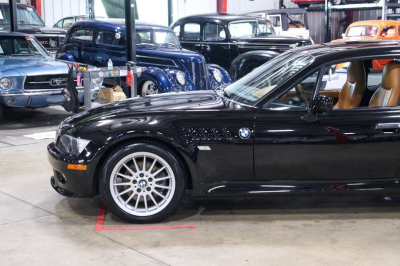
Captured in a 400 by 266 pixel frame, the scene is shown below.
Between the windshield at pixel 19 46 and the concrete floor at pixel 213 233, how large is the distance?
203 inches

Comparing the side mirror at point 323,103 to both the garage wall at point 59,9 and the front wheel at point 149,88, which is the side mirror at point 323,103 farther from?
the garage wall at point 59,9

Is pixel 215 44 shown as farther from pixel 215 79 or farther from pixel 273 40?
pixel 215 79

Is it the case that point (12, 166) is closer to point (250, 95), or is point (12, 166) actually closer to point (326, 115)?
point (250, 95)

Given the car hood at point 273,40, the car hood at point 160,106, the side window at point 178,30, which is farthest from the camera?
the side window at point 178,30

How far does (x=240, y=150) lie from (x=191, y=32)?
10.3 metres

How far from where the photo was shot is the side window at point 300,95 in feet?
15.7

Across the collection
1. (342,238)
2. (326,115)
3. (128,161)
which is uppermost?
(326,115)

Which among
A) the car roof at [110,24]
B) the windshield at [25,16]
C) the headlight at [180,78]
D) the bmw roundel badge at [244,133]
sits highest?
the windshield at [25,16]

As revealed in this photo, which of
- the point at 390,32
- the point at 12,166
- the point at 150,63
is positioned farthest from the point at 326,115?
the point at 390,32

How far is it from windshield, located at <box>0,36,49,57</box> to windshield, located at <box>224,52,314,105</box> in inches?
245

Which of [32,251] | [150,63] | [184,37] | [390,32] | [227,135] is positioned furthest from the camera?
[390,32]

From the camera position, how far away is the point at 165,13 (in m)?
27.1

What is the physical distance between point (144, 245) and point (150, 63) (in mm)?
7603

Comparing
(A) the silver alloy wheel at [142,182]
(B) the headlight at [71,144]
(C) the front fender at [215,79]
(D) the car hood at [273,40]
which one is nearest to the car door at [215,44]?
(D) the car hood at [273,40]
